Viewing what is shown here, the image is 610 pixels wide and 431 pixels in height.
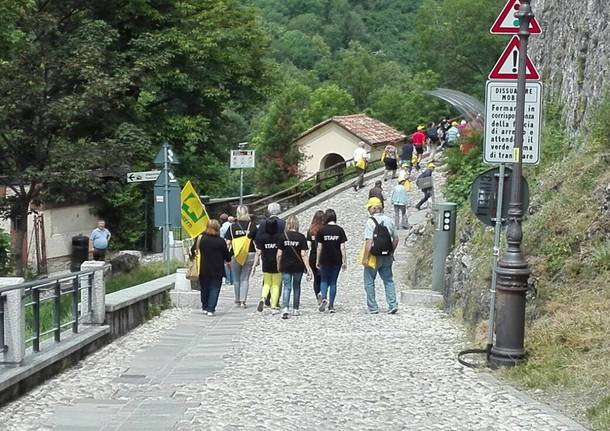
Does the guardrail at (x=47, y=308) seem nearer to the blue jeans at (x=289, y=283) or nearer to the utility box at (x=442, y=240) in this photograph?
the blue jeans at (x=289, y=283)

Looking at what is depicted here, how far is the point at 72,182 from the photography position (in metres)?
23.4

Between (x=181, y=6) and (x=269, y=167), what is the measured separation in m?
11.8

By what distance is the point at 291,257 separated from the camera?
1464 cm

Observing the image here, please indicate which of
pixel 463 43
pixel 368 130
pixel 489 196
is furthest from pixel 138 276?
pixel 463 43

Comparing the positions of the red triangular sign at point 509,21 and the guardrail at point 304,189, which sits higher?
the red triangular sign at point 509,21

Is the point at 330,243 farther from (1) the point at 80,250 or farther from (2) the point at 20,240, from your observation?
(1) the point at 80,250

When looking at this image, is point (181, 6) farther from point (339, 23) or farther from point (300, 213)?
point (339, 23)

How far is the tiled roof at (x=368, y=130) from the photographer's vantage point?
5766 cm

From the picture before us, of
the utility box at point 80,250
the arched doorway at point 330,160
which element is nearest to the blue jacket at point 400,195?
the utility box at point 80,250

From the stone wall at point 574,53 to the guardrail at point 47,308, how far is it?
311 inches

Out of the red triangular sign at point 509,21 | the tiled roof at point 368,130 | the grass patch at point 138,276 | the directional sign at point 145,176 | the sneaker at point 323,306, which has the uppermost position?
the tiled roof at point 368,130

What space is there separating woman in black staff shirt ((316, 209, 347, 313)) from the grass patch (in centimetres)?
661

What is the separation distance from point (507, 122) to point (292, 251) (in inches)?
203

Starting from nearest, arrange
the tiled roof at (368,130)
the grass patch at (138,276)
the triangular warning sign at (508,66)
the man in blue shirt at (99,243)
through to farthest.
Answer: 1. the triangular warning sign at (508,66)
2. the grass patch at (138,276)
3. the man in blue shirt at (99,243)
4. the tiled roof at (368,130)
